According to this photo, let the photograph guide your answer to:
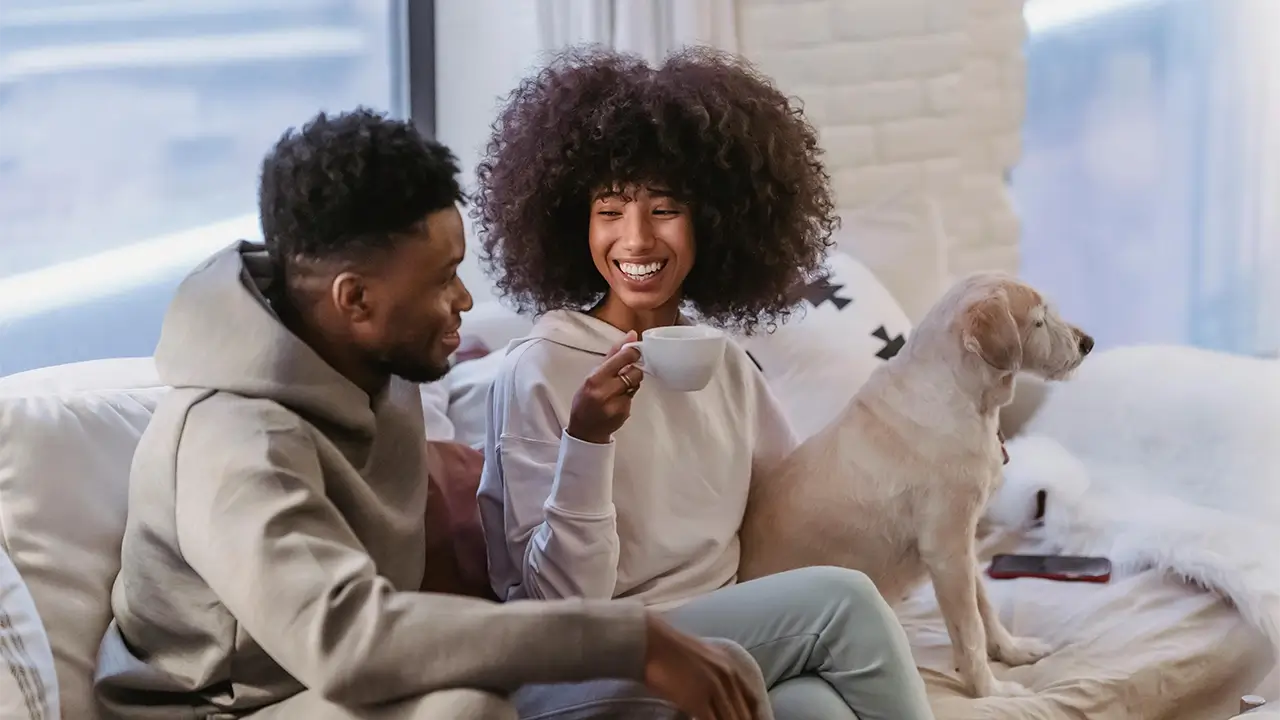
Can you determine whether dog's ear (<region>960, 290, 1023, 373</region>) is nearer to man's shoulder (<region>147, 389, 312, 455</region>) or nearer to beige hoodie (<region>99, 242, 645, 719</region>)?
beige hoodie (<region>99, 242, 645, 719</region>)

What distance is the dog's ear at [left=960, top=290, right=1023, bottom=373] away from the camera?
153cm

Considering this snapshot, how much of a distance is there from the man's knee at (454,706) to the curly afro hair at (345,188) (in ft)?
1.23

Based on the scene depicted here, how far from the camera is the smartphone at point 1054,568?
187 centimetres

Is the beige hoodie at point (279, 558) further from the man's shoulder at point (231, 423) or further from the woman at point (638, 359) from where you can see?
the woman at point (638, 359)

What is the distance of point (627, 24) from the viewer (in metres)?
2.36

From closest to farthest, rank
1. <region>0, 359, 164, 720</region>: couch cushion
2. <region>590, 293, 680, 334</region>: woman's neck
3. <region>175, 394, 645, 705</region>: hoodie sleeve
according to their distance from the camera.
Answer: <region>175, 394, 645, 705</region>: hoodie sleeve < <region>0, 359, 164, 720</region>: couch cushion < <region>590, 293, 680, 334</region>: woman's neck

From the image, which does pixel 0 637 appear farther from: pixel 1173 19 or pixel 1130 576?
pixel 1173 19

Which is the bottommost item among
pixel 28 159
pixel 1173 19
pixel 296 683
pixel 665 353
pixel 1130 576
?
pixel 1130 576

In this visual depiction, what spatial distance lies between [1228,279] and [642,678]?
2356mm

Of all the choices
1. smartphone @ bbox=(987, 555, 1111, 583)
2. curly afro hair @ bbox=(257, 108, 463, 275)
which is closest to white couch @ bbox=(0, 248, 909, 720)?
curly afro hair @ bbox=(257, 108, 463, 275)

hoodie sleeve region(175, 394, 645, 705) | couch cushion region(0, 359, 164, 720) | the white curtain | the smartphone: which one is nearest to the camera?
hoodie sleeve region(175, 394, 645, 705)

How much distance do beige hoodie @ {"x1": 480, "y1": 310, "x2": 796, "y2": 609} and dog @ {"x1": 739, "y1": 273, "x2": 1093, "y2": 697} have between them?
0.07 m

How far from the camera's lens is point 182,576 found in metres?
1.10

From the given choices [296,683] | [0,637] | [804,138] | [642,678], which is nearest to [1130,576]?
[804,138]
